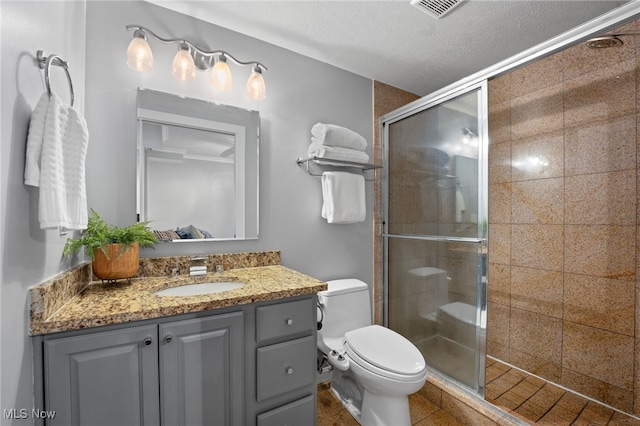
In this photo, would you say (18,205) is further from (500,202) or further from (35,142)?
(500,202)

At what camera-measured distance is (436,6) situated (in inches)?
58.3

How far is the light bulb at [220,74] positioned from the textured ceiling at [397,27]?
10.9 inches

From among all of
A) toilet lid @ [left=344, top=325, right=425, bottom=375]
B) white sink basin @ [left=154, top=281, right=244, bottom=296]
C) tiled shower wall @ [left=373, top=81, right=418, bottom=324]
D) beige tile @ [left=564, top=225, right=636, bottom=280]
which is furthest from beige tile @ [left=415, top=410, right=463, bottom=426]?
white sink basin @ [left=154, top=281, right=244, bottom=296]

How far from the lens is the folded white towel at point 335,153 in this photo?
1822mm

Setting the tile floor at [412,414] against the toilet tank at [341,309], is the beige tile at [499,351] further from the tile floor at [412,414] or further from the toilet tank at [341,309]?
the toilet tank at [341,309]

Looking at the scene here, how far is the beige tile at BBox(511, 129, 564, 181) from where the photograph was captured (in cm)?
192

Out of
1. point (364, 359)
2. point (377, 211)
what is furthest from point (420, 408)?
point (377, 211)

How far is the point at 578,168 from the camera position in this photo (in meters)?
1.82

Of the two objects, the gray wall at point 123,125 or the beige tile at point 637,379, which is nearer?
the gray wall at point 123,125

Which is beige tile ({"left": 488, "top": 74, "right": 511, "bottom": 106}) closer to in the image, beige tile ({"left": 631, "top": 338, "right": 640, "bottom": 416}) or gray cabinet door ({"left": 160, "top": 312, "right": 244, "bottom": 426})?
beige tile ({"left": 631, "top": 338, "right": 640, "bottom": 416})

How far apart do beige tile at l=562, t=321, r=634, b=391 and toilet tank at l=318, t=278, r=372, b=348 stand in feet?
4.34

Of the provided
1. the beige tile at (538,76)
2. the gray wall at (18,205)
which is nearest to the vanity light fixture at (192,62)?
the gray wall at (18,205)

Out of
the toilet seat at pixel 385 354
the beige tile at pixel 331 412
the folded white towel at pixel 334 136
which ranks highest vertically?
the folded white towel at pixel 334 136

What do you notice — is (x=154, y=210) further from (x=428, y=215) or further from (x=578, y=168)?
(x=578, y=168)
